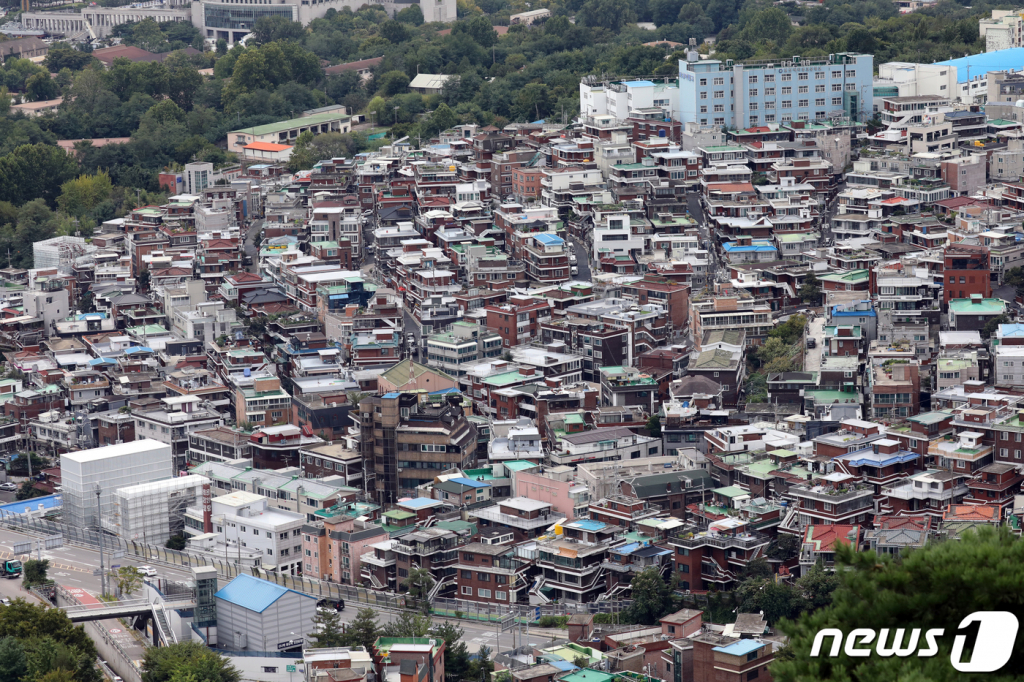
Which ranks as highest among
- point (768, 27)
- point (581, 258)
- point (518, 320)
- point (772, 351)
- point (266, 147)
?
point (768, 27)

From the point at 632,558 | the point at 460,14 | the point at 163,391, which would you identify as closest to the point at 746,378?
the point at 632,558

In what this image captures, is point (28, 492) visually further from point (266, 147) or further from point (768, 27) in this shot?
point (768, 27)

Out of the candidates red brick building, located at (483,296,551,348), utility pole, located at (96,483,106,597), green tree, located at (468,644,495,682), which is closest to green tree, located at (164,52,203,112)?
red brick building, located at (483,296,551,348)

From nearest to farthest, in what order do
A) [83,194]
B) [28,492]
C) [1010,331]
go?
[1010,331], [28,492], [83,194]

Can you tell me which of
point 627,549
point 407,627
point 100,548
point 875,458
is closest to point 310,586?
point 407,627

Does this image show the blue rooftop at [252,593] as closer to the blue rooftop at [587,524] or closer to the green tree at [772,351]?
the blue rooftop at [587,524]

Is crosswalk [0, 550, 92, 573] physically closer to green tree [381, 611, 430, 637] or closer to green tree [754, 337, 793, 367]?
green tree [381, 611, 430, 637]

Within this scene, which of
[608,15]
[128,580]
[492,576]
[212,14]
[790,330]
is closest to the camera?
[492,576]

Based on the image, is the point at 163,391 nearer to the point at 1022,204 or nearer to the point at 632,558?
the point at 632,558
